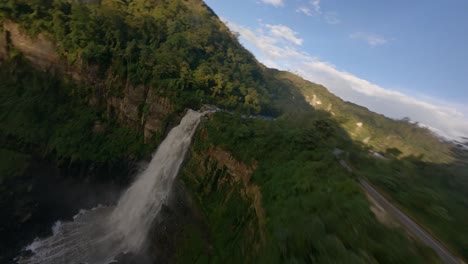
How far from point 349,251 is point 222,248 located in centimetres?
964

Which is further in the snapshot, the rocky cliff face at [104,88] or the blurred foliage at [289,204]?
the rocky cliff face at [104,88]

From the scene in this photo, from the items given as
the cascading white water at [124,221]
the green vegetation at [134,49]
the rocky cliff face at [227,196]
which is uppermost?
the green vegetation at [134,49]

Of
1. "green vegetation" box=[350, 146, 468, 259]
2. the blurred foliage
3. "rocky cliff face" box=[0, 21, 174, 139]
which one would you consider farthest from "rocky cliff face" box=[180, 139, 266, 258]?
"rocky cliff face" box=[0, 21, 174, 139]

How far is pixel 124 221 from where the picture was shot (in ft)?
67.3

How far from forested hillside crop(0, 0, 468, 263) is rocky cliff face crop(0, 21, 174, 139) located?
98 mm

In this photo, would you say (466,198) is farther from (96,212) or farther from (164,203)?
(96,212)

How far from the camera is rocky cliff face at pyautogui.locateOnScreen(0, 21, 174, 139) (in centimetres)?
2492

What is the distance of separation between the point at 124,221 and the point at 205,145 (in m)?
8.34

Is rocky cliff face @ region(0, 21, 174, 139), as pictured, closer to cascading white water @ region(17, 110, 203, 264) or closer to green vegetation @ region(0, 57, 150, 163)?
green vegetation @ region(0, 57, 150, 163)

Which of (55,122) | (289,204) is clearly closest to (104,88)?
(55,122)

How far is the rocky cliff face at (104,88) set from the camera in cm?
2492

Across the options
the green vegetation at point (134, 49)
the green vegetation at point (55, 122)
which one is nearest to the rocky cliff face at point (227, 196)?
the green vegetation at point (134, 49)

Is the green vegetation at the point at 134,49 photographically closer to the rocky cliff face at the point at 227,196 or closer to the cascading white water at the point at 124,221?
the cascading white water at the point at 124,221

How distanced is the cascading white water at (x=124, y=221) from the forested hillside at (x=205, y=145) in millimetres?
1534
